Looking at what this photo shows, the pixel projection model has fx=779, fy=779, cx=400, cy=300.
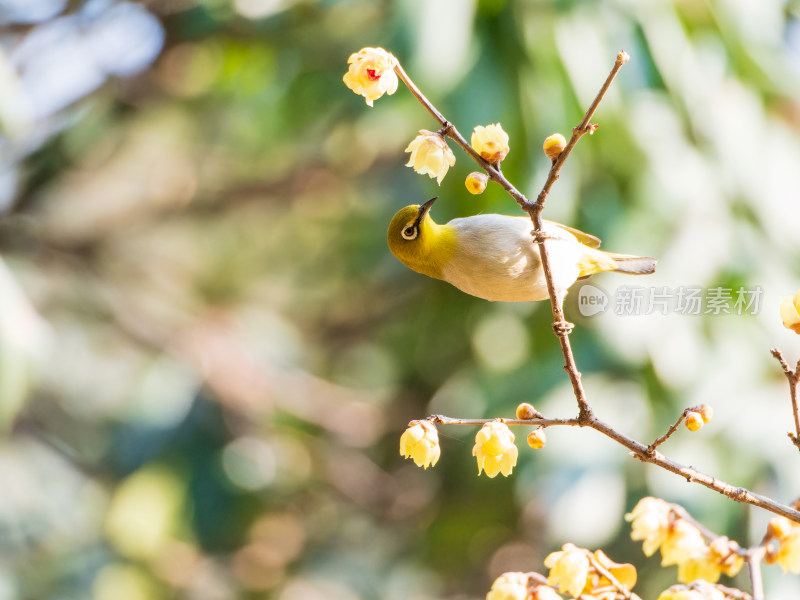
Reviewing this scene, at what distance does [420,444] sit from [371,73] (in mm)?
462

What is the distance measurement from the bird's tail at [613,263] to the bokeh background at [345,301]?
72 cm

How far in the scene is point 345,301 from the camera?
20.4 ft

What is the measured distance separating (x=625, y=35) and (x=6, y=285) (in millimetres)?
2712

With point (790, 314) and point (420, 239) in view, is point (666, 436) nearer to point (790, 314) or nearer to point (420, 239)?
point (790, 314)

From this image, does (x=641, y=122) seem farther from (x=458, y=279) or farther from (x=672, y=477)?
(x=458, y=279)

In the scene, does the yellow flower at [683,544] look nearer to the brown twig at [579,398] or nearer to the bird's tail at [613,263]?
the brown twig at [579,398]

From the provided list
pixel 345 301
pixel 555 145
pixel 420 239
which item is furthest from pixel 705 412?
pixel 345 301

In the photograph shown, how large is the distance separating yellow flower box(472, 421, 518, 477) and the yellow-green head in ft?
1.40

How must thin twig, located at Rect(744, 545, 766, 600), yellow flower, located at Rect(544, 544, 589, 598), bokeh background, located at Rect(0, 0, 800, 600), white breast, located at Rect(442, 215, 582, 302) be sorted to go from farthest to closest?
bokeh background, located at Rect(0, 0, 800, 600) → white breast, located at Rect(442, 215, 582, 302) → thin twig, located at Rect(744, 545, 766, 600) → yellow flower, located at Rect(544, 544, 589, 598)

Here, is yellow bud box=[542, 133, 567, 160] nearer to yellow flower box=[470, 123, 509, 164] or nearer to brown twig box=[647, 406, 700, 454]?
yellow flower box=[470, 123, 509, 164]

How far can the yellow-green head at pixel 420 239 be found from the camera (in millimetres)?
1356

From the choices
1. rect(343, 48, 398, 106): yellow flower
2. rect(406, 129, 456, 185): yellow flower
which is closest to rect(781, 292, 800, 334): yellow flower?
rect(406, 129, 456, 185): yellow flower

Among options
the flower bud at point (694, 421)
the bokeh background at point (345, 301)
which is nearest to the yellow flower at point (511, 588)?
the flower bud at point (694, 421)

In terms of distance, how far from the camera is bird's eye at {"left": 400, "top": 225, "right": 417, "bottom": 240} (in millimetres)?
1354
